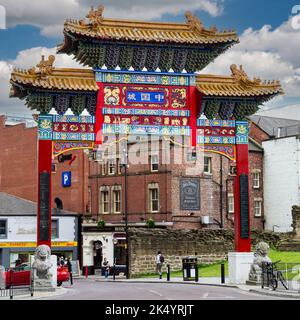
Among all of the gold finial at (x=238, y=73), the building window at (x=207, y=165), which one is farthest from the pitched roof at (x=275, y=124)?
the gold finial at (x=238, y=73)

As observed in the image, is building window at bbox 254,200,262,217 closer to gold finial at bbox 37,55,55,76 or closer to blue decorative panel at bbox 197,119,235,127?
blue decorative panel at bbox 197,119,235,127

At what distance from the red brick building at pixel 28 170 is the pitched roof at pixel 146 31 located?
32788 millimetres

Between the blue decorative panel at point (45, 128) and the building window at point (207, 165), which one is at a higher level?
the building window at point (207, 165)

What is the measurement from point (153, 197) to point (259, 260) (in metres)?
29.4

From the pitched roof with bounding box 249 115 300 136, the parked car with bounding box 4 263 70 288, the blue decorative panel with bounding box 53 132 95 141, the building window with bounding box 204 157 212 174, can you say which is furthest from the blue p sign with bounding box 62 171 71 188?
the blue decorative panel with bounding box 53 132 95 141

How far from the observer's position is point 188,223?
6103 centimetres

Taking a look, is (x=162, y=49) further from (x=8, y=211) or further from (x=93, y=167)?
(x=93, y=167)

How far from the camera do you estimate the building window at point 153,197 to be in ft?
202

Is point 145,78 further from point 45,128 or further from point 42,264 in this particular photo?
point 42,264

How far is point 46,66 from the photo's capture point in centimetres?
3384

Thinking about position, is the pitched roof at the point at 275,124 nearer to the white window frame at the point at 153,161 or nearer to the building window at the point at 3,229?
the white window frame at the point at 153,161

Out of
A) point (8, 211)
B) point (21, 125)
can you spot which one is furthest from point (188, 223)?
point (21, 125)

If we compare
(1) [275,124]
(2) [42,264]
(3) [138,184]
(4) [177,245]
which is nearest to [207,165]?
(3) [138,184]
